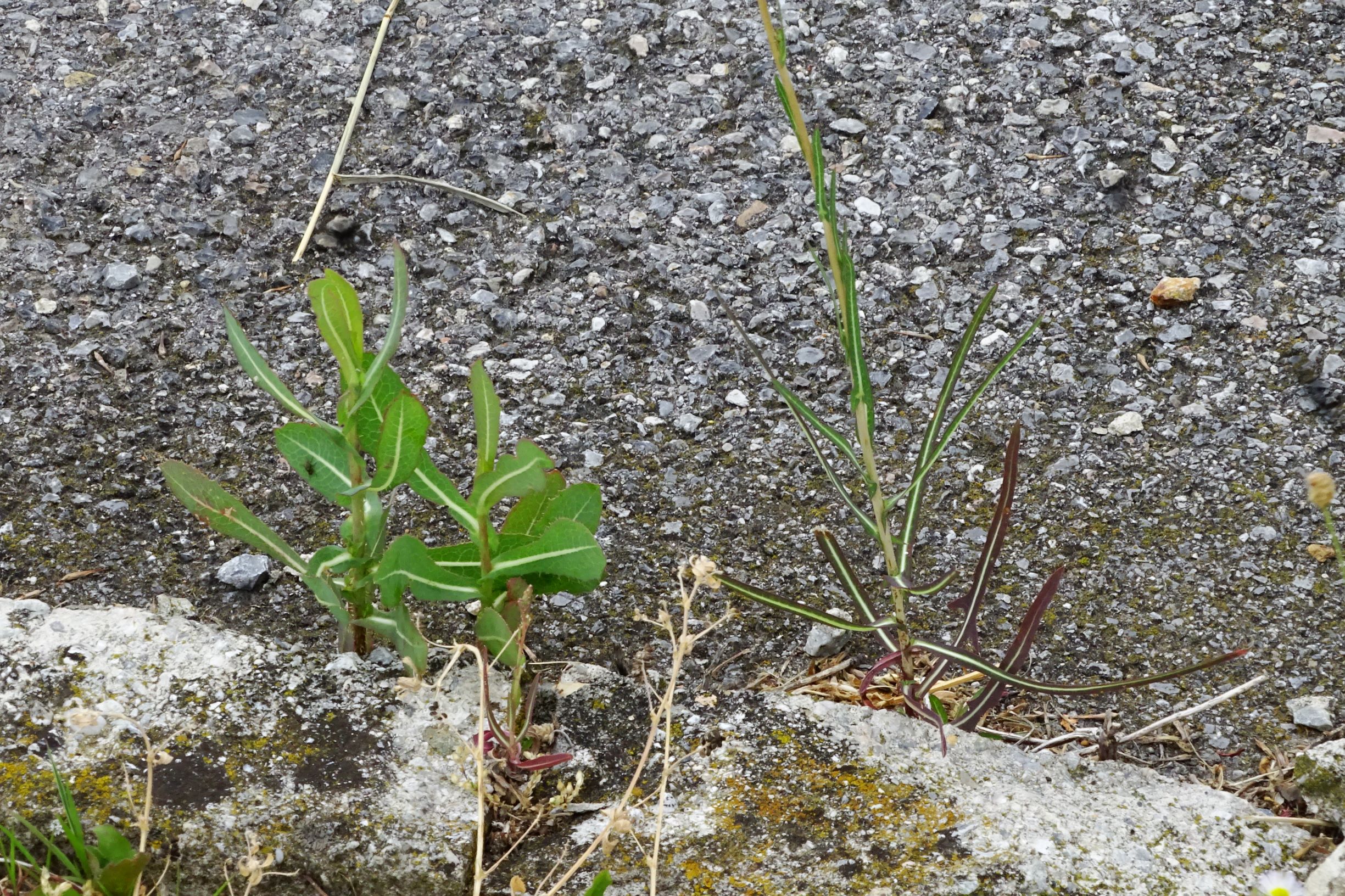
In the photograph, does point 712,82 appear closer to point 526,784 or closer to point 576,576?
point 576,576

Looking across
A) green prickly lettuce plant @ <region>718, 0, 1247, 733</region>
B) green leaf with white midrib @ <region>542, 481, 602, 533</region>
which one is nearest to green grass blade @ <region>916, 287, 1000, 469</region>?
green prickly lettuce plant @ <region>718, 0, 1247, 733</region>

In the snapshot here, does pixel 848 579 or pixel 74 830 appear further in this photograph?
pixel 848 579

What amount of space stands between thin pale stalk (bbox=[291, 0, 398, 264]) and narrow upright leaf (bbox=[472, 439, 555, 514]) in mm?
1249

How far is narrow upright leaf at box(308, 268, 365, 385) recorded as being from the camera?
1425mm

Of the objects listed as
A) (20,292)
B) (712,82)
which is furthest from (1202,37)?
(20,292)

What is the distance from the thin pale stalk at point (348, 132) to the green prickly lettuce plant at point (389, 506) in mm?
1021

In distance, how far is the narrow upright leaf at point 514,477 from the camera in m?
1.39

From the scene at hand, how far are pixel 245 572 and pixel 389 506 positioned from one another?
502mm

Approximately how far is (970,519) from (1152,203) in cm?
91

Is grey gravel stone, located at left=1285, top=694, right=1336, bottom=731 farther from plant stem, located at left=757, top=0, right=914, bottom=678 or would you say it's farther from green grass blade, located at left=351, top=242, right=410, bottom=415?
green grass blade, located at left=351, top=242, right=410, bottom=415

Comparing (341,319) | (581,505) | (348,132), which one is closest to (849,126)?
(348,132)

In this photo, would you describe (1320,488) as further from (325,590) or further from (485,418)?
(325,590)

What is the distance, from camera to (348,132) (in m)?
2.66

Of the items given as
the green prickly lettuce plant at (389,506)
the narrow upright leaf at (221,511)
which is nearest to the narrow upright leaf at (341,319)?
the green prickly lettuce plant at (389,506)
